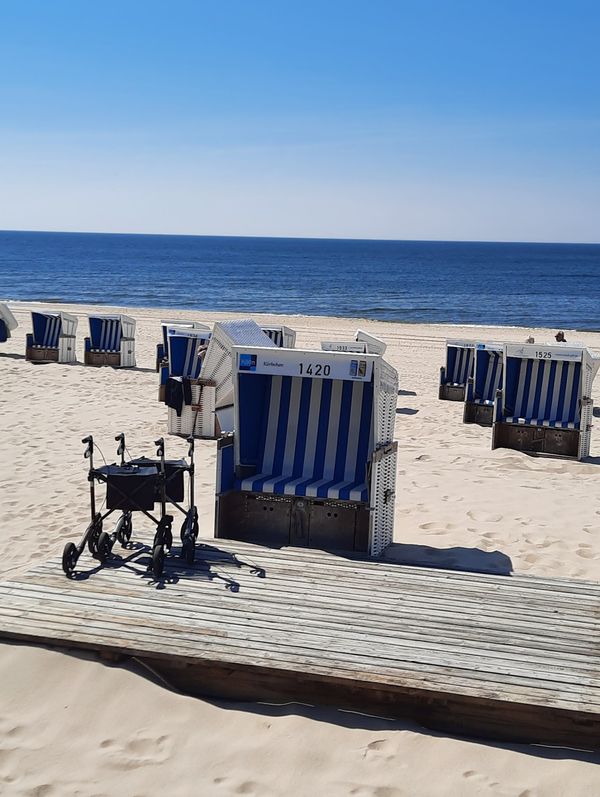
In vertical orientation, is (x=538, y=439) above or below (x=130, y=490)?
below

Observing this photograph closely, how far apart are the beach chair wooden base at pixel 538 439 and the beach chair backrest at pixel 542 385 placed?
0.08 metres

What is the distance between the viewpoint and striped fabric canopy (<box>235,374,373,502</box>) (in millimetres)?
6680

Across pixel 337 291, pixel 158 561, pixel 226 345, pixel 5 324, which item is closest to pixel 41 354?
pixel 5 324

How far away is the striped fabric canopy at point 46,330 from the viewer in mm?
18500

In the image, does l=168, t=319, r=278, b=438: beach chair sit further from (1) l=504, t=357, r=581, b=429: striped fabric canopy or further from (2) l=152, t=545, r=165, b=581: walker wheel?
(2) l=152, t=545, r=165, b=581: walker wheel

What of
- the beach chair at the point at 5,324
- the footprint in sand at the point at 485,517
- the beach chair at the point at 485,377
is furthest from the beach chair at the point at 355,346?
the beach chair at the point at 5,324

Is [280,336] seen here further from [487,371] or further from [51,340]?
[51,340]

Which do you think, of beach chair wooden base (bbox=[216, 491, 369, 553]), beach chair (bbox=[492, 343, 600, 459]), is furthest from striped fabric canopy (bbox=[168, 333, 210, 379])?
beach chair wooden base (bbox=[216, 491, 369, 553])

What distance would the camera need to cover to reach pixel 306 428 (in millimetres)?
6789

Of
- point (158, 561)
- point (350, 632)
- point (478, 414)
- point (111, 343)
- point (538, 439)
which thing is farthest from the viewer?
point (111, 343)

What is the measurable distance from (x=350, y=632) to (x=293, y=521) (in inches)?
69.3

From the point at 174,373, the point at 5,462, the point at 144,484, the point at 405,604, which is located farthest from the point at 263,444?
the point at 174,373

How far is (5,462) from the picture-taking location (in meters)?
9.29

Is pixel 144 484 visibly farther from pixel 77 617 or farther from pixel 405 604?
pixel 405 604
